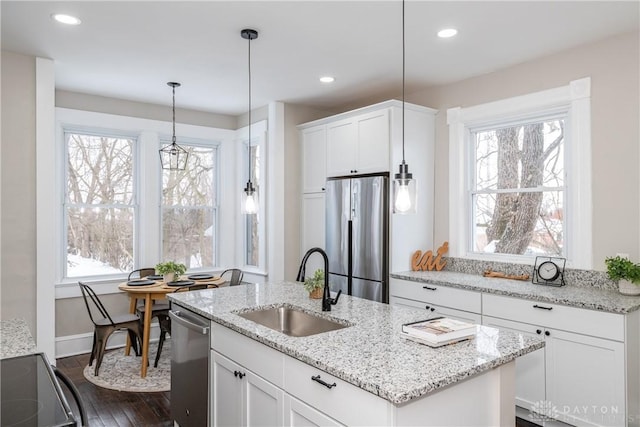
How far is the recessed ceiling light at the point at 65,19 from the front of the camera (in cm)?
280

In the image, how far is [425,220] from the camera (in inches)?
168

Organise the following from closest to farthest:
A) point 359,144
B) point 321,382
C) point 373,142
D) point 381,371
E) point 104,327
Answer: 1. point 381,371
2. point 321,382
3. point 104,327
4. point 373,142
5. point 359,144

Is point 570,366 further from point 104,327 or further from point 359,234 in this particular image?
point 104,327

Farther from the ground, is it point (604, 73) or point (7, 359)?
point (604, 73)

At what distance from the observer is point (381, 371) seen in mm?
1530

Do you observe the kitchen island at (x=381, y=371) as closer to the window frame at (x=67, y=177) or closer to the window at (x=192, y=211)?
the window frame at (x=67, y=177)

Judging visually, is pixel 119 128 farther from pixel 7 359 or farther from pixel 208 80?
pixel 7 359

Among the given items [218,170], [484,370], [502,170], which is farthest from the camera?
[218,170]

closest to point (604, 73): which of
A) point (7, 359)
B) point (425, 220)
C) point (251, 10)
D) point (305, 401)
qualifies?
point (425, 220)

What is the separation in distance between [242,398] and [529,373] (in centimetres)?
203

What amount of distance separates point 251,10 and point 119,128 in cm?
283

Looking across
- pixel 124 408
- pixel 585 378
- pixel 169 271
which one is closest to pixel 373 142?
pixel 169 271

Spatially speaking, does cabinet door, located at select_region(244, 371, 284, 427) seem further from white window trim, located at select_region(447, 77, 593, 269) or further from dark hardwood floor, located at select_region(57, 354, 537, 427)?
white window trim, located at select_region(447, 77, 593, 269)

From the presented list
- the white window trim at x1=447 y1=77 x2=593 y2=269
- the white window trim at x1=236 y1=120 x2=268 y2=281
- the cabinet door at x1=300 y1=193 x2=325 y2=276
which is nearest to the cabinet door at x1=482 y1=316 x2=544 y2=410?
the white window trim at x1=447 y1=77 x2=593 y2=269
